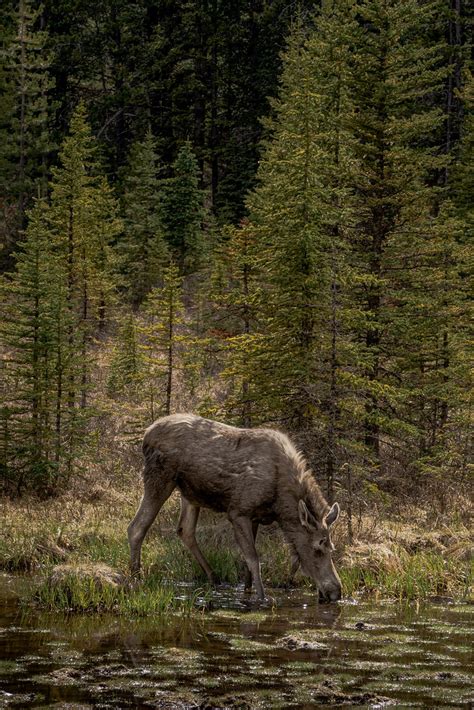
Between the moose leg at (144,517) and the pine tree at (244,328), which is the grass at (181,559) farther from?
the pine tree at (244,328)

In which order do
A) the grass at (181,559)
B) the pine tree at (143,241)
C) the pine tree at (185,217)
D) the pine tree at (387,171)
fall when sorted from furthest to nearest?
the pine tree at (185,217) < the pine tree at (143,241) < the pine tree at (387,171) < the grass at (181,559)

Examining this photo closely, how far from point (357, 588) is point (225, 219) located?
108ft

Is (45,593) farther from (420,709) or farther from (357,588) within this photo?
(420,709)

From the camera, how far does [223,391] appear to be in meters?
29.1

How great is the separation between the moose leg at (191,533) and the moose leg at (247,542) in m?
0.91

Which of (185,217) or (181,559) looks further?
(185,217)

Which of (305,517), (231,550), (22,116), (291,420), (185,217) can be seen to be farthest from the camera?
(185,217)

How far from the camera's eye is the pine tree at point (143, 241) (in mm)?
38625

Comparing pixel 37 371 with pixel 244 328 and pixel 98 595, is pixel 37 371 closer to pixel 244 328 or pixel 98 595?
pixel 244 328

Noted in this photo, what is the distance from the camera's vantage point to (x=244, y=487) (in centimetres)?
1333

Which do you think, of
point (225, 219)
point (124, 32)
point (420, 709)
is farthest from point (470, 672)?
point (124, 32)

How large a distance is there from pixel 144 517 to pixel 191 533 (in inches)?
31.7

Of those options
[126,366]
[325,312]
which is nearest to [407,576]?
[325,312]

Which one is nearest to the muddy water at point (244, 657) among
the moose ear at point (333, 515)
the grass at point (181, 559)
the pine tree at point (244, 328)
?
the grass at point (181, 559)
